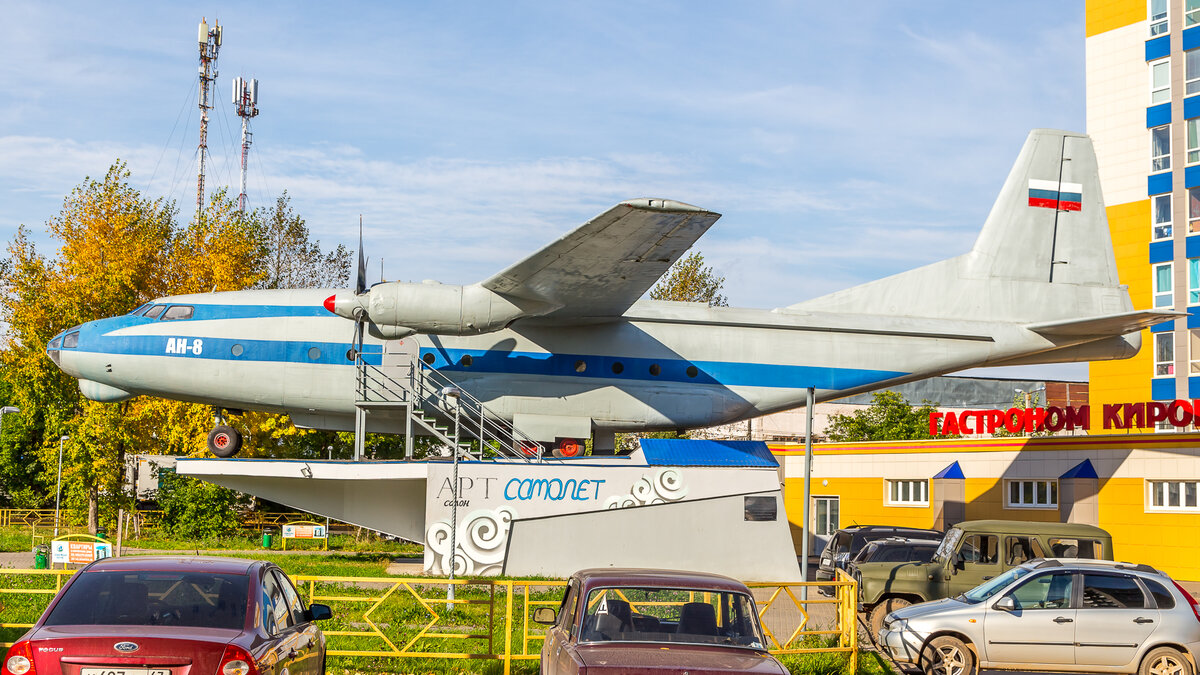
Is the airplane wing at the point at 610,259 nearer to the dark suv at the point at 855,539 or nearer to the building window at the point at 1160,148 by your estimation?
the dark suv at the point at 855,539

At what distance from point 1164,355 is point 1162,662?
3302 centimetres

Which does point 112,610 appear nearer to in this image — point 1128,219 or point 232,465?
point 232,465

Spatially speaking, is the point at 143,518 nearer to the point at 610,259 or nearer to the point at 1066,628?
the point at 610,259

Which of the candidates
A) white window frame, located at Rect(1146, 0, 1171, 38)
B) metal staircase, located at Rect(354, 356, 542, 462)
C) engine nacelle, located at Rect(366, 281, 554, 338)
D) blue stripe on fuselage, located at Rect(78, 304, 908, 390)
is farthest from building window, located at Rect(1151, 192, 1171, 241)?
engine nacelle, located at Rect(366, 281, 554, 338)

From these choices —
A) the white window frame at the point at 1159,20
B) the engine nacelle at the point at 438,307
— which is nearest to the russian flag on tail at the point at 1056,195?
the engine nacelle at the point at 438,307

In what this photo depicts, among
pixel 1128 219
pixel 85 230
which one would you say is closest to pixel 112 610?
pixel 85 230

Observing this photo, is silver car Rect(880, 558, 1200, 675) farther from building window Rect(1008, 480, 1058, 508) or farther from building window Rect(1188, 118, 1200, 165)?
building window Rect(1188, 118, 1200, 165)

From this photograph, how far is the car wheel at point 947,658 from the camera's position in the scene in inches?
492

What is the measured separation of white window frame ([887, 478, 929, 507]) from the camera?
35688 millimetres

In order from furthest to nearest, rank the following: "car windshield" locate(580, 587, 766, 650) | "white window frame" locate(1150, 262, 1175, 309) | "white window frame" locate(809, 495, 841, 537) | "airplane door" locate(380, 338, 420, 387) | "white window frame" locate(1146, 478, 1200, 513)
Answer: "white window frame" locate(1150, 262, 1175, 309)
"white window frame" locate(809, 495, 841, 537)
"white window frame" locate(1146, 478, 1200, 513)
"airplane door" locate(380, 338, 420, 387)
"car windshield" locate(580, 587, 766, 650)

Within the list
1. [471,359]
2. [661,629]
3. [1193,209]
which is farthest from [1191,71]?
[661,629]

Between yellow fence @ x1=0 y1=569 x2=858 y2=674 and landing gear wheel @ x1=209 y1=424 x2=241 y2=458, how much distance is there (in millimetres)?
4241

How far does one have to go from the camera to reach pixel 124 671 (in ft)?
23.7

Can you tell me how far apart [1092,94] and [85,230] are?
4082 centimetres
